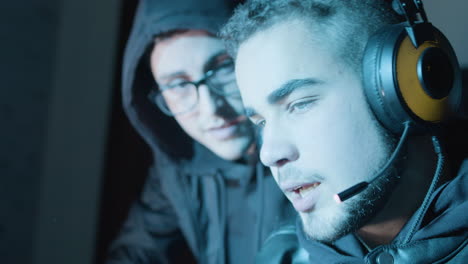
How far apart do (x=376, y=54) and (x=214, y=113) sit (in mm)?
387

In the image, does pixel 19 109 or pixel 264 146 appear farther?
pixel 19 109

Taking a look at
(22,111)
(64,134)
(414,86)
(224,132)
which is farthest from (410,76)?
(22,111)

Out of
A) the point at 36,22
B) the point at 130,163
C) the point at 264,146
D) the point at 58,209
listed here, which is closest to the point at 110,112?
the point at 130,163

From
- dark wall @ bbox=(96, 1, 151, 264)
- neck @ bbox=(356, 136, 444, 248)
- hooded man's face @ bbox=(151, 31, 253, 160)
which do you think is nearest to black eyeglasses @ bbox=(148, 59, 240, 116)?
hooded man's face @ bbox=(151, 31, 253, 160)

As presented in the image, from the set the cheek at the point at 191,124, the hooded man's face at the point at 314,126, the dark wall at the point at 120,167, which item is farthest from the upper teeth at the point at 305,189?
the dark wall at the point at 120,167

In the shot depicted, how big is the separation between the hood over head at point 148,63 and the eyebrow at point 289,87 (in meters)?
0.23

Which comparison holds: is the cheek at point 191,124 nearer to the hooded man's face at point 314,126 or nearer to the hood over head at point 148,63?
the hood over head at point 148,63

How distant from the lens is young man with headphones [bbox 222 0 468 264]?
60cm

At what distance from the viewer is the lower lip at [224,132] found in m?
0.88

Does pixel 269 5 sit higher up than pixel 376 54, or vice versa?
pixel 269 5

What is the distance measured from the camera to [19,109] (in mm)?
1240

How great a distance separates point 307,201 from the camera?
684 millimetres

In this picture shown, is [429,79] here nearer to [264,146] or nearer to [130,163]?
[264,146]

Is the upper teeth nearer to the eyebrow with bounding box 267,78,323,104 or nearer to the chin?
the chin
